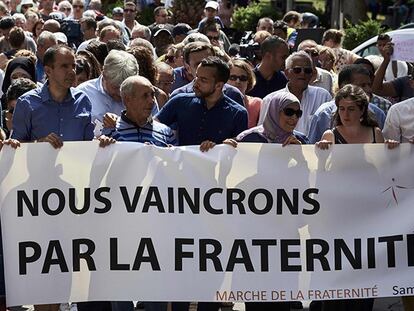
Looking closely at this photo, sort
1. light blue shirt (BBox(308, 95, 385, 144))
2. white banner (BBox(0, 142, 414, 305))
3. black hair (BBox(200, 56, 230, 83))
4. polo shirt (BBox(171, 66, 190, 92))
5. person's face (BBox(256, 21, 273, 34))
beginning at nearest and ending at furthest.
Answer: white banner (BBox(0, 142, 414, 305)) < black hair (BBox(200, 56, 230, 83)) < light blue shirt (BBox(308, 95, 385, 144)) < polo shirt (BBox(171, 66, 190, 92)) < person's face (BBox(256, 21, 273, 34))

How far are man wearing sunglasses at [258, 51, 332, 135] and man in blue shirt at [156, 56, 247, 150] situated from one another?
1479mm

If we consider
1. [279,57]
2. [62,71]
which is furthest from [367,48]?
[62,71]

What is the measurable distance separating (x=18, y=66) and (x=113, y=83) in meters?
2.38

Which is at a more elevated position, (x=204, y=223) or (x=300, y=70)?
(x=300, y=70)

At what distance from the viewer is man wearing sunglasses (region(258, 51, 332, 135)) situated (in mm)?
10078

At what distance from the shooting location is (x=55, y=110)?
816 centimetres

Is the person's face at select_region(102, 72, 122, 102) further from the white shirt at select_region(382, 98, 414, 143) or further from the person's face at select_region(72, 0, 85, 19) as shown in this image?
the person's face at select_region(72, 0, 85, 19)

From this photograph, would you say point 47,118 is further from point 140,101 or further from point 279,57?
point 279,57

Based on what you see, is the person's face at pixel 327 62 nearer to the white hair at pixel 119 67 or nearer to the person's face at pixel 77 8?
the white hair at pixel 119 67

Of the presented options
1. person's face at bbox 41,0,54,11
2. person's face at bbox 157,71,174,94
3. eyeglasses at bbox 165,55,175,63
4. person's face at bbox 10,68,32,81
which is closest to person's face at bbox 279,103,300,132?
person's face at bbox 157,71,174,94

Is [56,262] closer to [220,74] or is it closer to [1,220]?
[1,220]

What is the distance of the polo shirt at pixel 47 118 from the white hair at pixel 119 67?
0.94m

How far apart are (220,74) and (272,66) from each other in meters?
2.82

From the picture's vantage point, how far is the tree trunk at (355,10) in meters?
29.5
